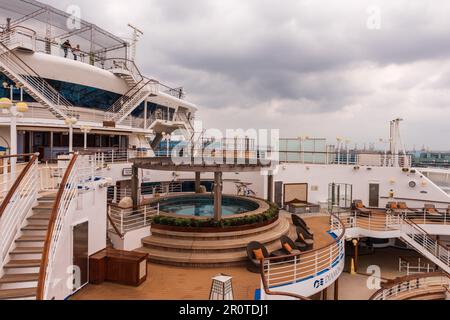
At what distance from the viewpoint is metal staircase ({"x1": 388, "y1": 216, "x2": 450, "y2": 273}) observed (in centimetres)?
1468

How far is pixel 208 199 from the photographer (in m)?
18.7

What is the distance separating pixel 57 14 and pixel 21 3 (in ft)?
9.10

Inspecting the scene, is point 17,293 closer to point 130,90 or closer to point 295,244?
point 295,244

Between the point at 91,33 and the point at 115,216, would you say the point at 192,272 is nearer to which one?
the point at 115,216

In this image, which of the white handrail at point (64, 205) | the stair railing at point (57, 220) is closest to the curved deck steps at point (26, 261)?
the white handrail at point (64, 205)

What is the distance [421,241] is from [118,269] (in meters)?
16.1

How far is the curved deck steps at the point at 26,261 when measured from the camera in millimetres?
5223

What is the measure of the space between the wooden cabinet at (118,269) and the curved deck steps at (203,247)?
77.2 inches

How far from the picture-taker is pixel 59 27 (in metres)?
26.1

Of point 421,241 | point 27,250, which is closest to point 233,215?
point 27,250

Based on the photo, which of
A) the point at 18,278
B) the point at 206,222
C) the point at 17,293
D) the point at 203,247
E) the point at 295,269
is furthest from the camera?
the point at 206,222

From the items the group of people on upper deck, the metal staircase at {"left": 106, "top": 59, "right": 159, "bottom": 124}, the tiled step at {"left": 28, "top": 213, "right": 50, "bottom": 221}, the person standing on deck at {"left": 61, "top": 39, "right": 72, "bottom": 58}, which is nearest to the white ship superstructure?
the tiled step at {"left": 28, "top": 213, "right": 50, "bottom": 221}

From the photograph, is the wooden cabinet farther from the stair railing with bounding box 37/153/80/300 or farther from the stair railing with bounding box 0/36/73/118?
the stair railing with bounding box 0/36/73/118
